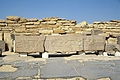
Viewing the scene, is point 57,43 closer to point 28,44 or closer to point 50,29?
point 28,44

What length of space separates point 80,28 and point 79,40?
262 inches

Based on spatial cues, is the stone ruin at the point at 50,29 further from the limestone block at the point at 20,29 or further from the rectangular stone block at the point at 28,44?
the rectangular stone block at the point at 28,44

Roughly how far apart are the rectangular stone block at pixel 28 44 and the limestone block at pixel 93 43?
200 cm

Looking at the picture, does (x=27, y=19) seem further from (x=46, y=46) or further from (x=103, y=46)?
(x=103, y=46)

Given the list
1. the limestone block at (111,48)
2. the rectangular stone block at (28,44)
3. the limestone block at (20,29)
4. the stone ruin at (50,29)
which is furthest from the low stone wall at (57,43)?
the limestone block at (20,29)

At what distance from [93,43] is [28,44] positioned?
2954mm

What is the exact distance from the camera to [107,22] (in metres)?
13.3

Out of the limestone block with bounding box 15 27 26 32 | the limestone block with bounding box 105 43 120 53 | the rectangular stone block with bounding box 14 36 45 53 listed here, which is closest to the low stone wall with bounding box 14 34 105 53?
the rectangular stone block with bounding box 14 36 45 53

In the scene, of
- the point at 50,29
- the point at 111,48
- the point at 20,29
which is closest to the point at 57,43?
the point at 111,48

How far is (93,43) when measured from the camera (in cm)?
605

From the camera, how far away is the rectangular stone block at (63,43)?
5.76 metres

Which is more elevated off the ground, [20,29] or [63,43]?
[20,29]

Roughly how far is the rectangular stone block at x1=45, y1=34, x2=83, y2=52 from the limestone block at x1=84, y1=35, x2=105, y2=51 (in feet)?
0.84

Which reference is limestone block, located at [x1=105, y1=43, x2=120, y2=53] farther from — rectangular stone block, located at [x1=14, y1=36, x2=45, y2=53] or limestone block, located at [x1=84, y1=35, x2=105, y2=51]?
rectangular stone block, located at [x1=14, y1=36, x2=45, y2=53]
